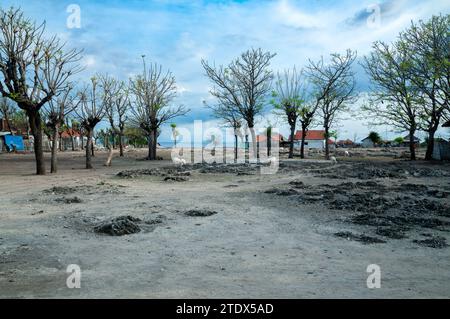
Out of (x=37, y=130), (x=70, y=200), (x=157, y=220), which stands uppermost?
(x=37, y=130)

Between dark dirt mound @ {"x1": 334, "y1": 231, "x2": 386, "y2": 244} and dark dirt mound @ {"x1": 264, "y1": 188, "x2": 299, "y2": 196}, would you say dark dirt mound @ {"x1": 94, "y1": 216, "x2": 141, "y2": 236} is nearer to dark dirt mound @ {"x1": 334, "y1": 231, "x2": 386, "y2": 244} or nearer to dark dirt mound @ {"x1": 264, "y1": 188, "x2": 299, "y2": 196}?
dark dirt mound @ {"x1": 334, "y1": 231, "x2": 386, "y2": 244}


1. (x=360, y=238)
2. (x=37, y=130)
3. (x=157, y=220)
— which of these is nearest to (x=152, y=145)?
(x=37, y=130)

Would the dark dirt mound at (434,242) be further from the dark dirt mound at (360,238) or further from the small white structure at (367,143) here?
the small white structure at (367,143)

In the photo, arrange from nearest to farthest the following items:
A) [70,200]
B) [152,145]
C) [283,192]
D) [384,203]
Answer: [384,203] < [70,200] < [283,192] < [152,145]

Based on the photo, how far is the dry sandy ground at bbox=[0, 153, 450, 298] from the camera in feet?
14.9

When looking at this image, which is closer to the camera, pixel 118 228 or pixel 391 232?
pixel 118 228

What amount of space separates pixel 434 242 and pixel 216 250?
3.90m

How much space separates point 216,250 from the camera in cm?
630

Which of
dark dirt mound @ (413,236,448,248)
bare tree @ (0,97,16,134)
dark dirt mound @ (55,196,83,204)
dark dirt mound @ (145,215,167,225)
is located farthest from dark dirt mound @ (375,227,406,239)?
bare tree @ (0,97,16,134)

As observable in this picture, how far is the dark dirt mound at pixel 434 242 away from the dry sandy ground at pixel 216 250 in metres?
0.07

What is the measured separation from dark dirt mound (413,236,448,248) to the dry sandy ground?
0.24 ft

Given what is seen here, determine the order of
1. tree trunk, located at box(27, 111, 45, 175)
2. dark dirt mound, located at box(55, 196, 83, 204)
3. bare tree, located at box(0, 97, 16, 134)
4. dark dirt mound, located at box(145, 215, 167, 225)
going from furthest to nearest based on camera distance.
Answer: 1. bare tree, located at box(0, 97, 16, 134)
2. tree trunk, located at box(27, 111, 45, 175)
3. dark dirt mound, located at box(55, 196, 83, 204)
4. dark dirt mound, located at box(145, 215, 167, 225)

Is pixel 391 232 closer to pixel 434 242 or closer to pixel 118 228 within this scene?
pixel 434 242
